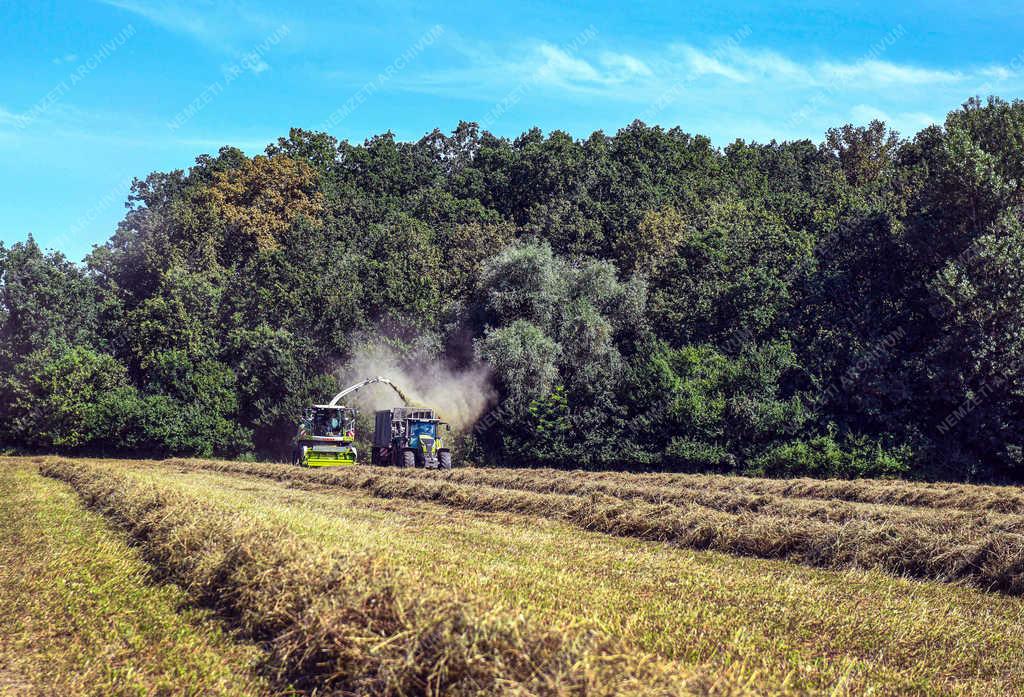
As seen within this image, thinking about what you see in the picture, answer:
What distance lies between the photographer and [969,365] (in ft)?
107

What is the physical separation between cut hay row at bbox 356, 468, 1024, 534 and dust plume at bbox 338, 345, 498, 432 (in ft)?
42.9

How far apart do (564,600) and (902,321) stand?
113ft

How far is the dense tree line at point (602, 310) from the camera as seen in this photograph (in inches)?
1359

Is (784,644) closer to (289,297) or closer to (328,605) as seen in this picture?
(328,605)

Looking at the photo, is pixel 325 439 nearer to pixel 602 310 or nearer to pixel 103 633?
pixel 602 310

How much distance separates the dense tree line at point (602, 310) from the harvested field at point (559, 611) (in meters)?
22.0

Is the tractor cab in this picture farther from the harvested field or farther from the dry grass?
the dry grass

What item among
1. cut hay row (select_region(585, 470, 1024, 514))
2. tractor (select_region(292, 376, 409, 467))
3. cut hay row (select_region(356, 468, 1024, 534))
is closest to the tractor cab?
tractor (select_region(292, 376, 409, 467))

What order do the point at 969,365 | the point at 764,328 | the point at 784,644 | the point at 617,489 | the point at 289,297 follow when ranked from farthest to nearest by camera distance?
the point at 289,297 → the point at 764,328 → the point at 969,365 → the point at 617,489 → the point at 784,644

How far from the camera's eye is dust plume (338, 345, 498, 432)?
4203 centimetres

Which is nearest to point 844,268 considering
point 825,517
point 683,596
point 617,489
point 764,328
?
point 764,328

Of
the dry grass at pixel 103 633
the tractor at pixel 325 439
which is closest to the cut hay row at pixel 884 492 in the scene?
the tractor at pixel 325 439

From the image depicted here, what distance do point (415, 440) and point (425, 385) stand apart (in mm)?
11965

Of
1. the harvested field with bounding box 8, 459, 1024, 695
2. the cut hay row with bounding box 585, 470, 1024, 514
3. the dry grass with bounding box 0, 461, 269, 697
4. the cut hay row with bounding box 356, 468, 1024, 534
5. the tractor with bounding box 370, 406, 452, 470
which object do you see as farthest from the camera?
the tractor with bounding box 370, 406, 452, 470
